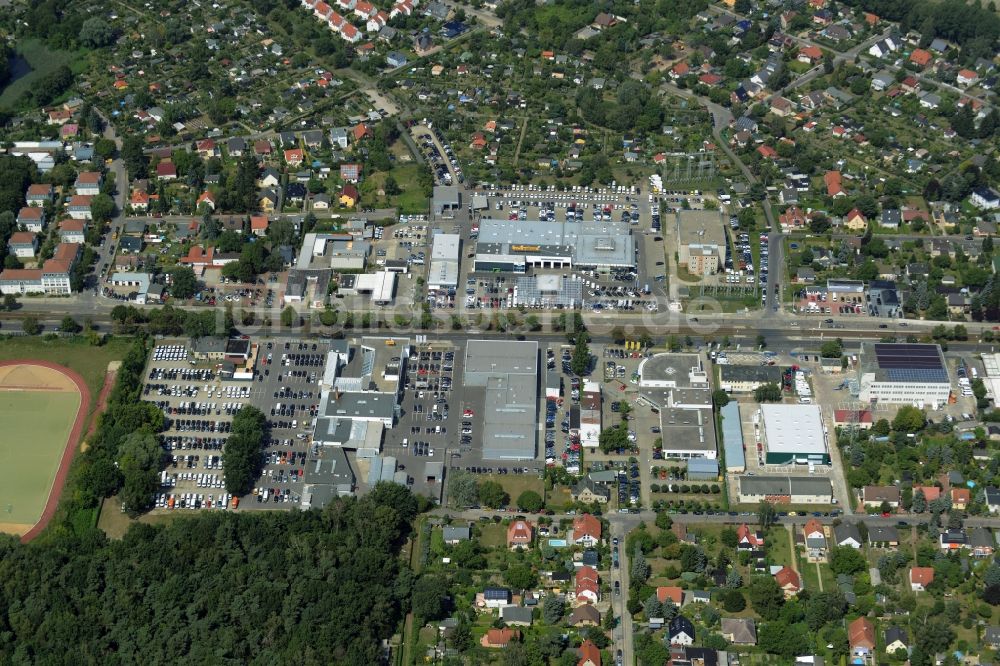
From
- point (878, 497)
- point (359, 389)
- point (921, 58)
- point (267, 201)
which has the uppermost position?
point (921, 58)

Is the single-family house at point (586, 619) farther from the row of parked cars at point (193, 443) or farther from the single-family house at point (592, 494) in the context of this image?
the row of parked cars at point (193, 443)

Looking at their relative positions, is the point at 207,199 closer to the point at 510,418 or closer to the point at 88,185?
the point at 88,185

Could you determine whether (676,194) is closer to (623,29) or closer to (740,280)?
(740,280)

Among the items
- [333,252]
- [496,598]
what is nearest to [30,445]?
[333,252]

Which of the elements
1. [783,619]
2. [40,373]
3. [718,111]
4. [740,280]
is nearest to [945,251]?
[740,280]

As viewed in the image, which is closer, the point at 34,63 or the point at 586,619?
the point at 586,619

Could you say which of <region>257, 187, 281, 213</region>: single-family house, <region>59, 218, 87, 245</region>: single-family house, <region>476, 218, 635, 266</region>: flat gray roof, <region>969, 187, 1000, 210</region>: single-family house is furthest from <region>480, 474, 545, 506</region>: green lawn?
<region>969, 187, 1000, 210</region>: single-family house
